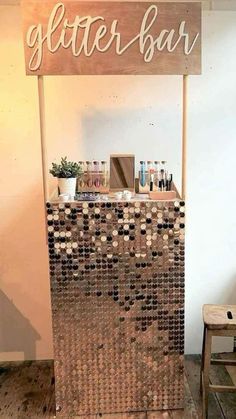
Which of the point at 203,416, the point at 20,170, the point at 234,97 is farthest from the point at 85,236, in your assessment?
the point at 234,97

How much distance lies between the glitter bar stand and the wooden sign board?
2.16ft

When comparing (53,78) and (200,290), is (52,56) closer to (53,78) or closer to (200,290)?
(53,78)

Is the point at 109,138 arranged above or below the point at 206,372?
above

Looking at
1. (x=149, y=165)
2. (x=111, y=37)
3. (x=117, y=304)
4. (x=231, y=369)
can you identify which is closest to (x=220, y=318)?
(x=117, y=304)

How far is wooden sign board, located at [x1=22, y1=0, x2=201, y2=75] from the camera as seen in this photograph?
6.10ft

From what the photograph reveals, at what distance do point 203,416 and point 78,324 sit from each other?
80 centimetres

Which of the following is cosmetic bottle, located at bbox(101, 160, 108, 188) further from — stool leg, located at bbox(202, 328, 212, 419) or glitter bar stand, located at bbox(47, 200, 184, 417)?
stool leg, located at bbox(202, 328, 212, 419)

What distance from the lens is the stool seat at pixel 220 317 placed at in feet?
6.59

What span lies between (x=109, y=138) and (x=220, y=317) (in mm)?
1229

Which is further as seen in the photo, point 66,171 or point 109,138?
point 109,138

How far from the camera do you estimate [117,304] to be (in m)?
2.10

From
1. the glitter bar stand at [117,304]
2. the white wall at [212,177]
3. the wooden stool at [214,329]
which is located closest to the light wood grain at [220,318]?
the wooden stool at [214,329]

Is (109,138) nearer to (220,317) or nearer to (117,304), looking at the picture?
(117,304)

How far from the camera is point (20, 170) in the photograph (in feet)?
8.29
